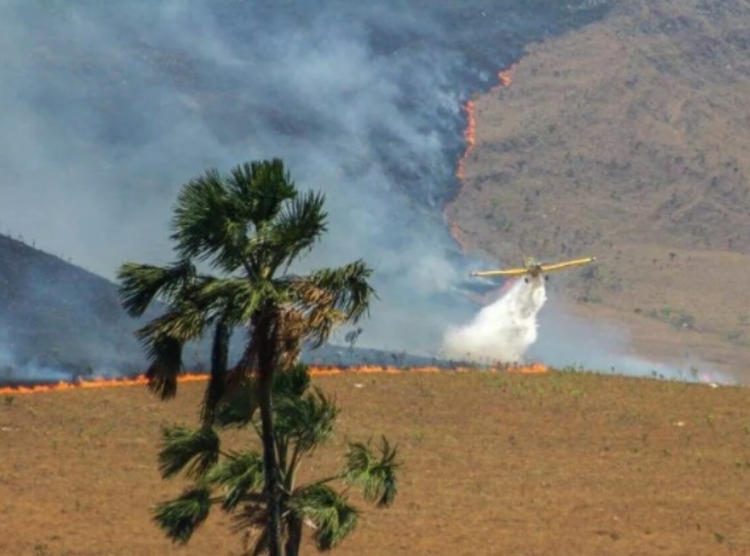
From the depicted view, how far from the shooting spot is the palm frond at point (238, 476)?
2359 centimetres

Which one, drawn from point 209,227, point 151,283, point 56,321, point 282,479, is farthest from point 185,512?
point 56,321

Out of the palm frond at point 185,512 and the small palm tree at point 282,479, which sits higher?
the small palm tree at point 282,479

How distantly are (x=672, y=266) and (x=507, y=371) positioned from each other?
4903 cm

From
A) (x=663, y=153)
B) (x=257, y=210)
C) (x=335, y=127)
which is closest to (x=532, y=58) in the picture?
(x=663, y=153)

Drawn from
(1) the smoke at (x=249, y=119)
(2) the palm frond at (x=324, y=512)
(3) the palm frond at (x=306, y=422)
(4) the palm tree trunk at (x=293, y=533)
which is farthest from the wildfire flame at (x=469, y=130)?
(2) the palm frond at (x=324, y=512)

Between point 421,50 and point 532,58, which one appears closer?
point 421,50

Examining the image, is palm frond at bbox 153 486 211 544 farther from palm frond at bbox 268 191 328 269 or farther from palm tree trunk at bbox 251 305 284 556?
palm frond at bbox 268 191 328 269

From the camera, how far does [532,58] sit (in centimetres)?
11312

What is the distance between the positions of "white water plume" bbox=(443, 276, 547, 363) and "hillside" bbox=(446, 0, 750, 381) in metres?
12.3

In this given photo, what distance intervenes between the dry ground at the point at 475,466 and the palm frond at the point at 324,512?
11794mm

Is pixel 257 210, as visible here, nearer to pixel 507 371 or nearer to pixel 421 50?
pixel 507 371

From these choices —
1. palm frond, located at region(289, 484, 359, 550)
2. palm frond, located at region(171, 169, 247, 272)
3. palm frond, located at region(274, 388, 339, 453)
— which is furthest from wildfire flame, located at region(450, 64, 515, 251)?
palm frond, located at region(171, 169, 247, 272)

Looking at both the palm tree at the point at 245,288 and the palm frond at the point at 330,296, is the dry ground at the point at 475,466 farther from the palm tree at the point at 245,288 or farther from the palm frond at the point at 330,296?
the palm frond at the point at 330,296

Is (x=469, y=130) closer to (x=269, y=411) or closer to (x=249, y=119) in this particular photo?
(x=249, y=119)
